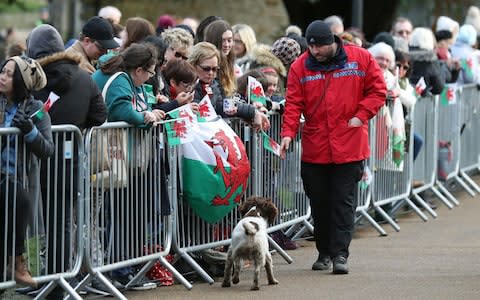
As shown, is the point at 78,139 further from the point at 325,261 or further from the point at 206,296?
the point at 325,261

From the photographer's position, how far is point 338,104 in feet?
37.3

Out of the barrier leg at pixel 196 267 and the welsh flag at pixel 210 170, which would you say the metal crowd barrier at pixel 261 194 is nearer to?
the barrier leg at pixel 196 267

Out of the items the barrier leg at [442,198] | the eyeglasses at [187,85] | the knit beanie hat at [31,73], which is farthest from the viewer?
the barrier leg at [442,198]

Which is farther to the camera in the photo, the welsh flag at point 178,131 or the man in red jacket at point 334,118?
the man in red jacket at point 334,118

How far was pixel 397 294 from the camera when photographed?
10.4 m

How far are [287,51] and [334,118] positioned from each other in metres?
2.31

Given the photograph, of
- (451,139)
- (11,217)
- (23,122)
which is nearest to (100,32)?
(23,122)

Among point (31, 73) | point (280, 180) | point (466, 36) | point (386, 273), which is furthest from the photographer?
point (466, 36)

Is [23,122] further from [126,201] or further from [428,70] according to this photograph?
[428,70]

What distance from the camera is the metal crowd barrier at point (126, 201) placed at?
9820mm

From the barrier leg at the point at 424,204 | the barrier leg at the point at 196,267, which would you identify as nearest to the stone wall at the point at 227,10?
the barrier leg at the point at 424,204

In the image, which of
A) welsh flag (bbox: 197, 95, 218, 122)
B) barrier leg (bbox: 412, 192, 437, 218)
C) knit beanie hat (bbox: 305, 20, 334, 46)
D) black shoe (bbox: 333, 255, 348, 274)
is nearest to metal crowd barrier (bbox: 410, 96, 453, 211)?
barrier leg (bbox: 412, 192, 437, 218)

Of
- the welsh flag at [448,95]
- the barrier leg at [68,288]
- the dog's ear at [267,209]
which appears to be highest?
the welsh flag at [448,95]

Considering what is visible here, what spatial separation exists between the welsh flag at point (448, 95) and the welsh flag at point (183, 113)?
666 centimetres
